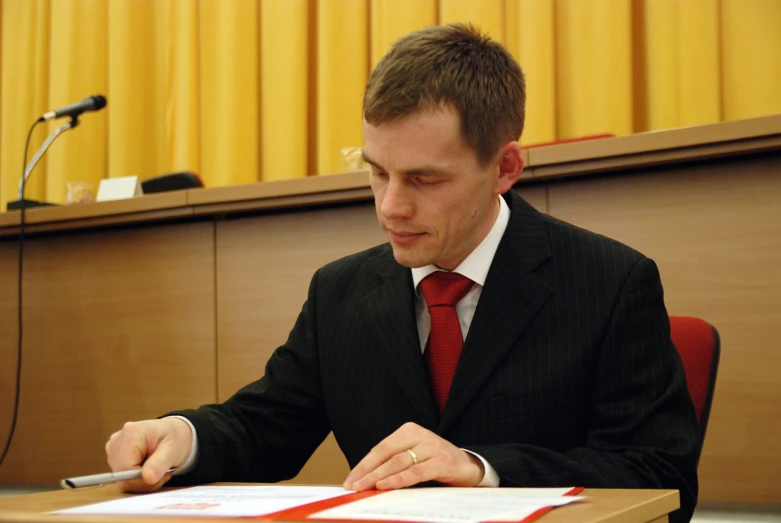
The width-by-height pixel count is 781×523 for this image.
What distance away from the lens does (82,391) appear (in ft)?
8.17

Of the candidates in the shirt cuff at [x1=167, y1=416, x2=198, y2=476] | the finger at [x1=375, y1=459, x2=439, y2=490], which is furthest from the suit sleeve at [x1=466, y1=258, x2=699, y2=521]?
the shirt cuff at [x1=167, y1=416, x2=198, y2=476]

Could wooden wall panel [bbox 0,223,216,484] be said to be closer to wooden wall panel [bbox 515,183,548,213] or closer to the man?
wooden wall panel [bbox 515,183,548,213]

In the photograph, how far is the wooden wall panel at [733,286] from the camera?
5.63 feet

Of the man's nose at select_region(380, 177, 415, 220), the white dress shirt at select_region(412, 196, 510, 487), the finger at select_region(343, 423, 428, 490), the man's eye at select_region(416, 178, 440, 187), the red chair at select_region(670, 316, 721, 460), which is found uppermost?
the man's eye at select_region(416, 178, 440, 187)

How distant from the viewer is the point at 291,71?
11.8 feet

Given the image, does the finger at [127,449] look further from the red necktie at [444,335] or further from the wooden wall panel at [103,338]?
the wooden wall panel at [103,338]

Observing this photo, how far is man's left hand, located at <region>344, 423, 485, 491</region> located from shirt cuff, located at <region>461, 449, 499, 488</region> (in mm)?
22

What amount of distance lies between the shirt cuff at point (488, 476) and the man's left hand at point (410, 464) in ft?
0.07

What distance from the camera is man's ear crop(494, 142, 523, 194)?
129 cm

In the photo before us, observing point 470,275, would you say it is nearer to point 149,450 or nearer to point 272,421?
point 272,421

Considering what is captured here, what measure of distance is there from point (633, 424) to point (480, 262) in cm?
32

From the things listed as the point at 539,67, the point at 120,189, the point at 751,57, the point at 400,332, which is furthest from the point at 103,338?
the point at 751,57

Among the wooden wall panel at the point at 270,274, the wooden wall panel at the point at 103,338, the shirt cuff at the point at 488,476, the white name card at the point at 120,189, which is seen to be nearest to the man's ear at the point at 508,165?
the shirt cuff at the point at 488,476

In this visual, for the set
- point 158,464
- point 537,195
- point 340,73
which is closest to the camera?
point 158,464
